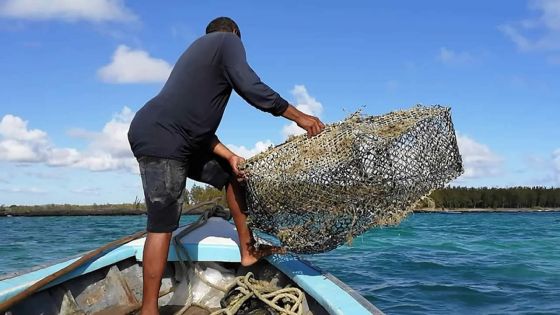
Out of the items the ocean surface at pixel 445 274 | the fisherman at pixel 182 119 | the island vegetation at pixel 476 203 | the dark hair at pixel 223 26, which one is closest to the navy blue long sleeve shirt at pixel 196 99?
the fisherman at pixel 182 119

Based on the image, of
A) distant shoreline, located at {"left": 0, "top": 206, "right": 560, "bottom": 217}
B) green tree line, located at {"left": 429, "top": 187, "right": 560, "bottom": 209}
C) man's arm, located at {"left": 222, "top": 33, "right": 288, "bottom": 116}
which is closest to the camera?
man's arm, located at {"left": 222, "top": 33, "right": 288, "bottom": 116}

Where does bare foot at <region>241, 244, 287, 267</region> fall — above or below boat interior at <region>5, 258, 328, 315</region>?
above

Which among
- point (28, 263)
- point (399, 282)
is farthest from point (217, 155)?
point (28, 263)

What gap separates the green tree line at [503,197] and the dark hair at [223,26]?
74991mm

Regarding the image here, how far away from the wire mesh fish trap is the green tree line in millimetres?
74732

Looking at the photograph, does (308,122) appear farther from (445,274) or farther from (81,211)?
(81,211)

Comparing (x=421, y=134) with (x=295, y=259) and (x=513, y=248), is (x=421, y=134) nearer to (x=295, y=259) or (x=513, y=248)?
(x=295, y=259)

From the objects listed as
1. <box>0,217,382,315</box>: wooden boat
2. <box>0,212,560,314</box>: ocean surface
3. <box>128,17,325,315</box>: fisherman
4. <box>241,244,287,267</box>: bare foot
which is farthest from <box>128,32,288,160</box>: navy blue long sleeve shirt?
<box>0,212,560,314</box>: ocean surface

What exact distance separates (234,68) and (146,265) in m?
1.09

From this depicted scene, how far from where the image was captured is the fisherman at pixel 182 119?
9.36 ft

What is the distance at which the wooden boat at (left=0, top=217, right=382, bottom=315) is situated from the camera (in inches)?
130

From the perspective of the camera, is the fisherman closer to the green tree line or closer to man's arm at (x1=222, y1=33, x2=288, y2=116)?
man's arm at (x1=222, y1=33, x2=288, y2=116)

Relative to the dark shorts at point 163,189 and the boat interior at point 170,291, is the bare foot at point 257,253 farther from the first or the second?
the dark shorts at point 163,189

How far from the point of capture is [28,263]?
1206 centimetres
